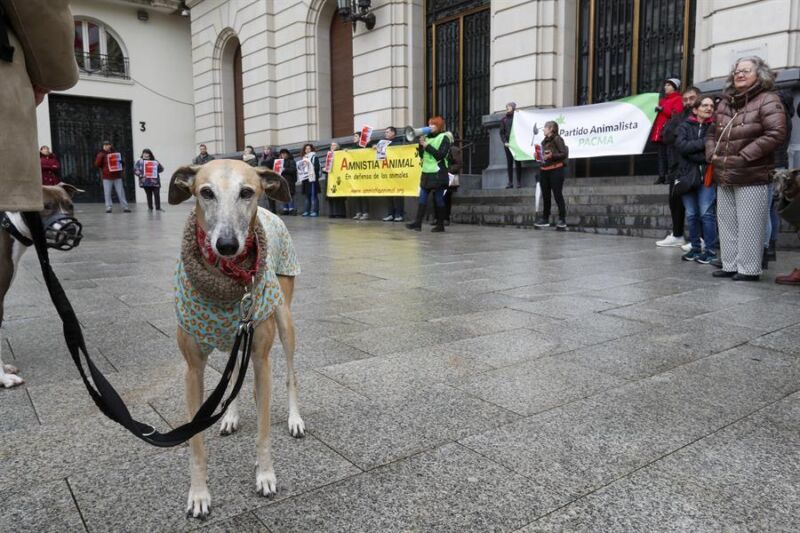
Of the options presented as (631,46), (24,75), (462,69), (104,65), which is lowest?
(24,75)

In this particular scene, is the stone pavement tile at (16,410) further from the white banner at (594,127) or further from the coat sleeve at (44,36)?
the white banner at (594,127)

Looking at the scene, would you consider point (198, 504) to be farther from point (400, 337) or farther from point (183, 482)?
point (400, 337)

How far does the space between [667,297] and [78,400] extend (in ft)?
15.9

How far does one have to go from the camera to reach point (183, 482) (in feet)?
7.53

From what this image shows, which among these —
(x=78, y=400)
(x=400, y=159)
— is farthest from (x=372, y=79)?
(x=78, y=400)

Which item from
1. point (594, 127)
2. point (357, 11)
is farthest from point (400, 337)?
point (357, 11)

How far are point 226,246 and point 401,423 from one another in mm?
1289

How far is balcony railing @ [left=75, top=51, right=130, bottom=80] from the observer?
27.2m

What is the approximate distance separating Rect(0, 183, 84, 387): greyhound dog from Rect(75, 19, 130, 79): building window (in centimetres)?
2769

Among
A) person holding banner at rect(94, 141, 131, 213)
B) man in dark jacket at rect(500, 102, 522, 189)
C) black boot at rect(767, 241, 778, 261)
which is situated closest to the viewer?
black boot at rect(767, 241, 778, 261)

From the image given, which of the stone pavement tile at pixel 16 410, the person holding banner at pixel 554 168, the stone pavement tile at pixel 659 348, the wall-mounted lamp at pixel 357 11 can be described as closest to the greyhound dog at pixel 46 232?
the stone pavement tile at pixel 16 410

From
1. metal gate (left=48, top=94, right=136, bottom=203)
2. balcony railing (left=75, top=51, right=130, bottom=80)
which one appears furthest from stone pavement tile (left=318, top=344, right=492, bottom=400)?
balcony railing (left=75, top=51, right=130, bottom=80)

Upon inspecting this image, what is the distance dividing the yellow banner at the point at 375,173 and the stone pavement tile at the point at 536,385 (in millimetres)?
11049

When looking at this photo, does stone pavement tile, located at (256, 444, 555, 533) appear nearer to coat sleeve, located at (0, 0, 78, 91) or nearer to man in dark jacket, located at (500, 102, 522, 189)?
coat sleeve, located at (0, 0, 78, 91)
